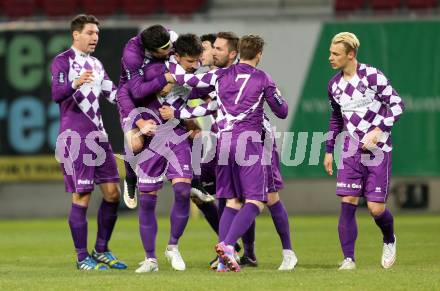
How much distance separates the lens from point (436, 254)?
10656 mm

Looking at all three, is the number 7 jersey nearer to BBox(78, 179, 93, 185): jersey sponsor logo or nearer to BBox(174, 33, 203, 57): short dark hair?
BBox(174, 33, 203, 57): short dark hair

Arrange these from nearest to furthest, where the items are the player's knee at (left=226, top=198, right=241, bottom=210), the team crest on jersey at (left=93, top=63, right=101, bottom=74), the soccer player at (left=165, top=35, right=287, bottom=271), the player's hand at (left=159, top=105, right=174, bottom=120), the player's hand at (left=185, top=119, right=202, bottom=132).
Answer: the soccer player at (left=165, top=35, right=287, bottom=271)
the player's knee at (left=226, top=198, right=241, bottom=210)
the player's hand at (left=159, top=105, right=174, bottom=120)
the player's hand at (left=185, top=119, right=202, bottom=132)
the team crest on jersey at (left=93, top=63, right=101, bottom=74)

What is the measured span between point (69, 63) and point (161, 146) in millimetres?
1232

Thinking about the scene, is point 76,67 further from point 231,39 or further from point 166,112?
point 231,39

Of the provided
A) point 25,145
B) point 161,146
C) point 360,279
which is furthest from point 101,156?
point 25,145

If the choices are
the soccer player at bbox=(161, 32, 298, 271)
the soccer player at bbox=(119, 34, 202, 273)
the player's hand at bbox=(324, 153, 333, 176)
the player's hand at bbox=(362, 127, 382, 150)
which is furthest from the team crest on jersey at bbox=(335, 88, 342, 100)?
the soccer player at bbox=(119, 34, 202, 273)

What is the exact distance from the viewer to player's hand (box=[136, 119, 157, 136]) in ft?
30.2

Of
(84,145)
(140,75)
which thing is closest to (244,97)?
(140,75)

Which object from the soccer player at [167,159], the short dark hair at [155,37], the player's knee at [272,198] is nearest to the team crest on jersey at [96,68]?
the soccer player at [167,159]

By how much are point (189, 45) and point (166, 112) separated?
2.00 feet

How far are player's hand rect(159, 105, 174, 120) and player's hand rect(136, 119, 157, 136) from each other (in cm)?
12

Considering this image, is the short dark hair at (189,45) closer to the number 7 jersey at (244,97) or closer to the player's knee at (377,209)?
the number 7 jersey at (244,97)

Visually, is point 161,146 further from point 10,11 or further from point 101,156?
point 10,11

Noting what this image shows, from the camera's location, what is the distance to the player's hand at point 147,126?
30.2 feet
